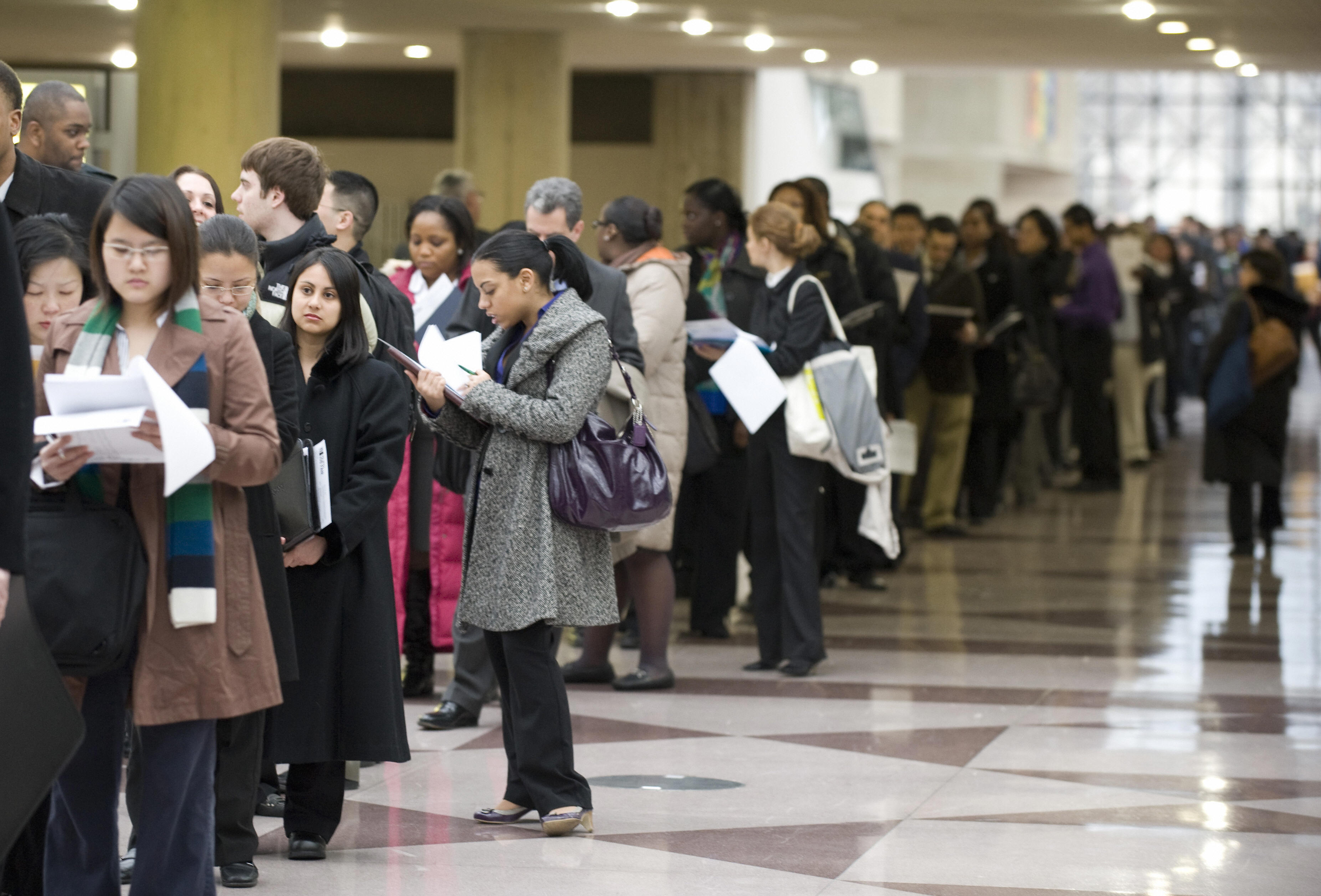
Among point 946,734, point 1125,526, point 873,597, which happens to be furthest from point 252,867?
point 1125,526

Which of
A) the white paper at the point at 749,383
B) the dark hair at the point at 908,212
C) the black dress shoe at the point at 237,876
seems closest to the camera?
the black dress shoe at the point at 237,876

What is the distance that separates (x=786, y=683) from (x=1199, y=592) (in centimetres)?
372

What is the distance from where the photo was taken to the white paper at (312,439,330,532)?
4.45m

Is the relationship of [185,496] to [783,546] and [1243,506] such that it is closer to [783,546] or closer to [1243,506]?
[783,546]

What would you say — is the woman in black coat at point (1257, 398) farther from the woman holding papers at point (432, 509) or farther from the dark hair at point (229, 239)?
the dark hair at point (229, 239)

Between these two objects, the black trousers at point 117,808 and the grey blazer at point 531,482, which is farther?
the grey blazer at point 531,482

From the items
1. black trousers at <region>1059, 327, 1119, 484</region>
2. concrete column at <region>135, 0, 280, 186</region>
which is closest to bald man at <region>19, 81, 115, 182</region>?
concrete column at <region>135, 0, 280, 186</region>

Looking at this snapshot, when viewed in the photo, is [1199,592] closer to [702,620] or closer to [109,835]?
[702,620]

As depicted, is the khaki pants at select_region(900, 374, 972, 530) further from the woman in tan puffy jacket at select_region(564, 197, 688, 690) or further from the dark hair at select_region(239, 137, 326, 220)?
the dark hair at select_region(239, 137, 326, 220)

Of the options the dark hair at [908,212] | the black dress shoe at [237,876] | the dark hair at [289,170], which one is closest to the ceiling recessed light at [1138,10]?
the dark hair at [908,212]

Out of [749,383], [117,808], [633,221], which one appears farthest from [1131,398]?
[117,808]

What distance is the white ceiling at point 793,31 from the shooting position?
510 inches

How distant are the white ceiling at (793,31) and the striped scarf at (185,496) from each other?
9874 mm

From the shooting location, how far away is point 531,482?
15.9 feet
